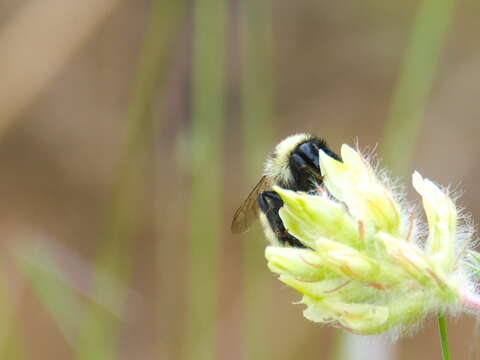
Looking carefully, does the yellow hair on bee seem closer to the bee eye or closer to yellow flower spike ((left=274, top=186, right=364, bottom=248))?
the bee eye

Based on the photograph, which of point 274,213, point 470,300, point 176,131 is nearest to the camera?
point 470,300

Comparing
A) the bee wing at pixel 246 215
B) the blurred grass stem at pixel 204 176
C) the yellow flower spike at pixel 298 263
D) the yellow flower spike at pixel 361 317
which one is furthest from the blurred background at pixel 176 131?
the yellow flower spike at pixel 361 317

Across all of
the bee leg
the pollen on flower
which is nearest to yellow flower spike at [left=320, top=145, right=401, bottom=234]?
the pollen on flower

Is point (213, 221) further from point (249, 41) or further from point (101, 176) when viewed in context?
point (101, 176)

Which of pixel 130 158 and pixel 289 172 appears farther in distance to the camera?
pixel 130 158

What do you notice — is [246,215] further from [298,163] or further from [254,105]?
[254,105]

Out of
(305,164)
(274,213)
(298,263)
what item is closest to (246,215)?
(274,213)

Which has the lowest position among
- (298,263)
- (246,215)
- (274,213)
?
(298,263)
